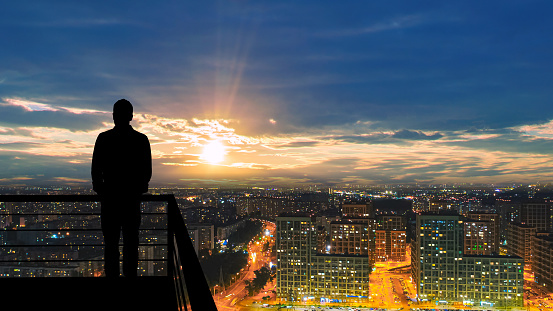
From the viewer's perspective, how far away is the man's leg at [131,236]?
170 centimetres

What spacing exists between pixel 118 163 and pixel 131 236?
0.35 m

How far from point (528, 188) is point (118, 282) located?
7185cm

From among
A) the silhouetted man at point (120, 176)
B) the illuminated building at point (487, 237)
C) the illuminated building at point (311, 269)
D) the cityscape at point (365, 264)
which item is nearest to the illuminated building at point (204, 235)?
the cityscape at point (365, 264)

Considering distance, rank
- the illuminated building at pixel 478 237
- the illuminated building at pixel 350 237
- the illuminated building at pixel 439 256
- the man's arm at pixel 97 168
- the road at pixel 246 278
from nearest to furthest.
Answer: the man's arm at pixel 97 168 → the road at pixel 246 278 → the illuminated building at pixel 439 256 → the illuminated building at pixel 478 237 → the illuminated building at pixel 350 237

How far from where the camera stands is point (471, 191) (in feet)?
196

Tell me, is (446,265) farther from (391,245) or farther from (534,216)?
(534,216)

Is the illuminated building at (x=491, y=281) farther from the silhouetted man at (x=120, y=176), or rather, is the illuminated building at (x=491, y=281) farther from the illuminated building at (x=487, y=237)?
the silhouetted man at (x=120, y=176)

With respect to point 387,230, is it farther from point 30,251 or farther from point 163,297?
point 163,297

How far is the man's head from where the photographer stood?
1693mm

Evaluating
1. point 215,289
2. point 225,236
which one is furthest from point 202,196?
point 215,289

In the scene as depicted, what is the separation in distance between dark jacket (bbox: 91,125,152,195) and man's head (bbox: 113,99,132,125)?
0.03 meters

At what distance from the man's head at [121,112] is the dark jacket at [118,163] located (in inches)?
1.0

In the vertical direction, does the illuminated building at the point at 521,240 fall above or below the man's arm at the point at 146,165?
below

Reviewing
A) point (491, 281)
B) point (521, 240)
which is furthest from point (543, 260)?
point (521, 240)
